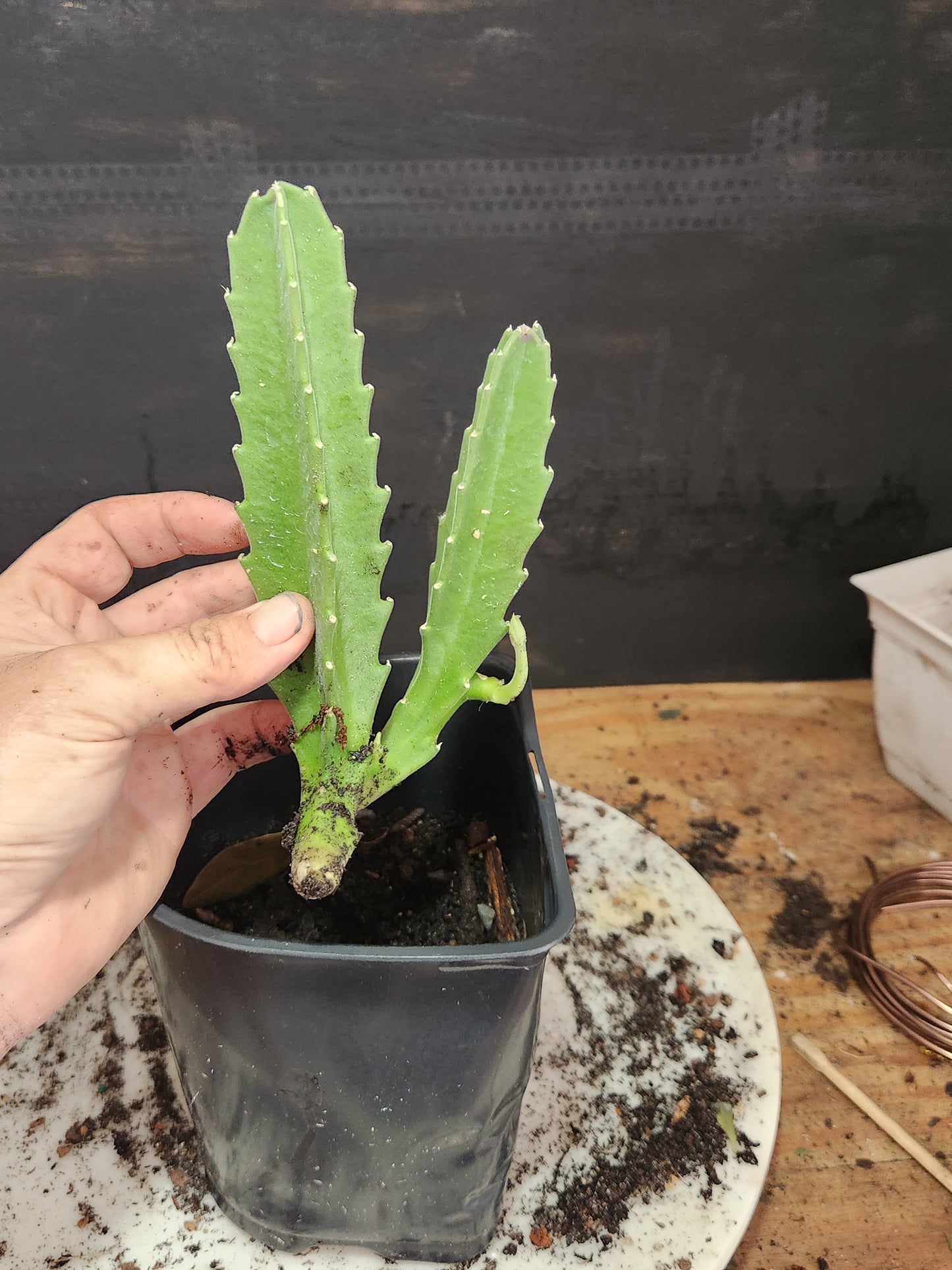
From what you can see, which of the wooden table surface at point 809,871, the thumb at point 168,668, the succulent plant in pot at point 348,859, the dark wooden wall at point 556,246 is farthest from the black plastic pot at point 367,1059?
the dark wooden wall at point 556,246

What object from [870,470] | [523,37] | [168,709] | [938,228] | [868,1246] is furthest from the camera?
[870,470]

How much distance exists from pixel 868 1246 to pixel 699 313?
2.60 ft

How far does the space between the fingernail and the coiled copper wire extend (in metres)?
0.58

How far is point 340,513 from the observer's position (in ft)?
1.54

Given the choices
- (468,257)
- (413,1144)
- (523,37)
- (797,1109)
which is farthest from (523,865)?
(523,37)

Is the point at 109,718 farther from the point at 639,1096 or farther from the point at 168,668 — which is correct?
the point at 639,1096

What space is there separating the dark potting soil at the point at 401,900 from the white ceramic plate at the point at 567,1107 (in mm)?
153

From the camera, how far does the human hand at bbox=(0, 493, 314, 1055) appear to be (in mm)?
417

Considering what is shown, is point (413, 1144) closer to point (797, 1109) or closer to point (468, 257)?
point (797, 1109)

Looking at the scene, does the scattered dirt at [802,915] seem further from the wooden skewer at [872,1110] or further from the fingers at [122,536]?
the fingers at [122,536]

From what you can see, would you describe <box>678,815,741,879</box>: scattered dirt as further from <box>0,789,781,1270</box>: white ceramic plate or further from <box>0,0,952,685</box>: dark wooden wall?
<box>0,0,952,685</box>: dark wooden wall

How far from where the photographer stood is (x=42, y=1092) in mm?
642

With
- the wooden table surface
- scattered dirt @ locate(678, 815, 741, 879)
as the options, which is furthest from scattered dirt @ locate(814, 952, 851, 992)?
scattered dirt @ locate(678, 815, 741, 879)

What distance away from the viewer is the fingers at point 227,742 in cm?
62
